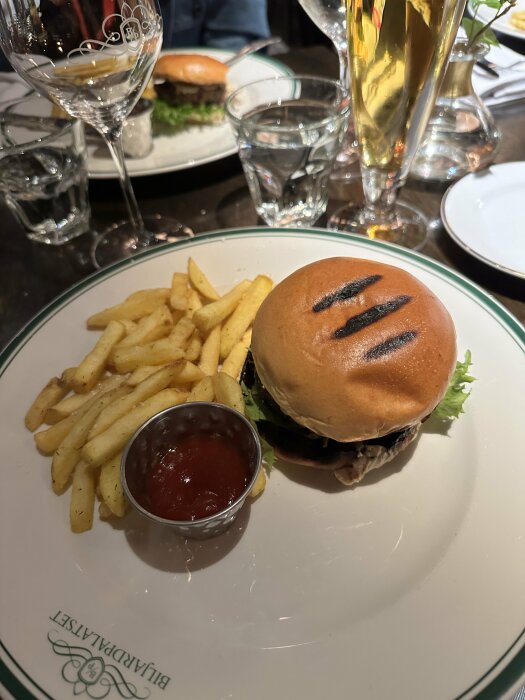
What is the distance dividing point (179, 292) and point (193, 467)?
70 cm

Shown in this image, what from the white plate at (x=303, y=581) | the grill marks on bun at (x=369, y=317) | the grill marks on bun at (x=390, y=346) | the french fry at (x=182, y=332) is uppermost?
the grill marks on bun at (x=369, y=317)

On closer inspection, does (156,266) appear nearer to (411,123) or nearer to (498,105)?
(411,123)

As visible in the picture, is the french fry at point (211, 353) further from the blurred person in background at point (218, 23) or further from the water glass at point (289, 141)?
the blurred person in background at point (218, 23)

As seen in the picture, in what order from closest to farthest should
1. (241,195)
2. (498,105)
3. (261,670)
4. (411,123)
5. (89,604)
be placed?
1. (261,670)
2. (89,604)
3. (411,123)
4. (241,195)
5. (498,105)

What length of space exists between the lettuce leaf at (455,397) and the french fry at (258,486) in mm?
595

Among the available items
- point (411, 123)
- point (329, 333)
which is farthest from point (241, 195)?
point (329, 333)

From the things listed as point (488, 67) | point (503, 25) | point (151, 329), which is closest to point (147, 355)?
point (151, 329)

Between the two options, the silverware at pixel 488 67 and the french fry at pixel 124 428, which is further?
the silverware at pixel 488 67

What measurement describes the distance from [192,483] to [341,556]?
1.56ft

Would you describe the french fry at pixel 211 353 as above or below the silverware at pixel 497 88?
above

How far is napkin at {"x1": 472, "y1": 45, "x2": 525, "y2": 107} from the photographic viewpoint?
3.21 meters

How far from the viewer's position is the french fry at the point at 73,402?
172 cm

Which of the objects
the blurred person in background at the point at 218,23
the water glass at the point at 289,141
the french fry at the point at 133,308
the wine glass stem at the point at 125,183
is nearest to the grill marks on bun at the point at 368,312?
the french fry at the point at 133,308

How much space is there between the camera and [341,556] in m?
1.51
